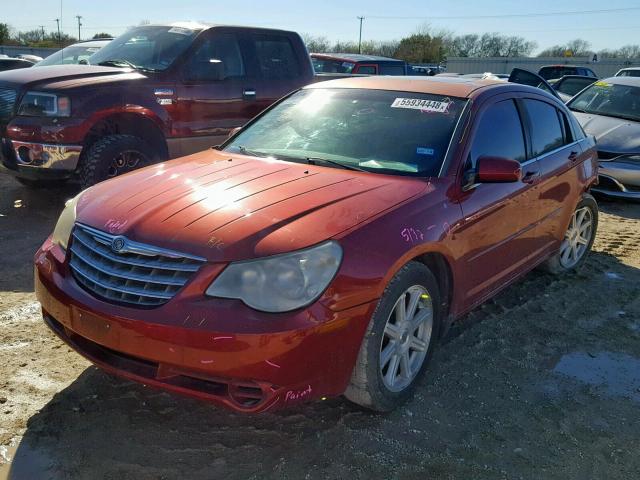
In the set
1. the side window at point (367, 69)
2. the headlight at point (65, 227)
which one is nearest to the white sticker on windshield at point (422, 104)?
the headlight at point (65, 227)

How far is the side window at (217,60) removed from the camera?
6449 mm

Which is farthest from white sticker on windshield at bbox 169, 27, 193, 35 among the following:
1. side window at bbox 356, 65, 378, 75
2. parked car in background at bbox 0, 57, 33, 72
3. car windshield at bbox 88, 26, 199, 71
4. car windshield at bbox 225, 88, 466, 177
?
parked car in background at bbox 0, 57, 33, 72

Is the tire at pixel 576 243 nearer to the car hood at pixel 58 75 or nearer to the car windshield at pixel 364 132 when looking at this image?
the car windshield at pixel 364 132

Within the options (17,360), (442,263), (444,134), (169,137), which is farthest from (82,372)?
(169,137)

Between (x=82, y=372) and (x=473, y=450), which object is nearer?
(x=473, y=450)

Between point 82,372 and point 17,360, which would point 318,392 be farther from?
point 17,360

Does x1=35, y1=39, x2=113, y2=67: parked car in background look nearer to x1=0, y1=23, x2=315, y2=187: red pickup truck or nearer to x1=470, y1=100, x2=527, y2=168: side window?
x1=0, y1=23, x2=315, y2=187: red pickup truck

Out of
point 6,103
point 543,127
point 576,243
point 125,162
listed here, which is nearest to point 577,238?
point 576,243

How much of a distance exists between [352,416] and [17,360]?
189cm

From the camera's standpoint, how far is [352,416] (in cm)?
294

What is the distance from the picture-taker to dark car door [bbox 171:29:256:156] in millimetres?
6332

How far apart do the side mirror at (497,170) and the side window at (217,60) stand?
3.99 meters

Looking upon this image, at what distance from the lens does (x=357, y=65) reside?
13.3 meters

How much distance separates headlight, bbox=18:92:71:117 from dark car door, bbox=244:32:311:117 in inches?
78.5
